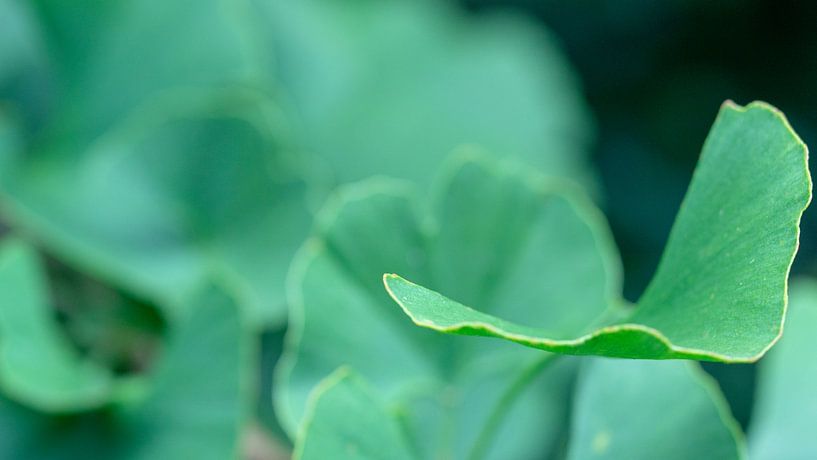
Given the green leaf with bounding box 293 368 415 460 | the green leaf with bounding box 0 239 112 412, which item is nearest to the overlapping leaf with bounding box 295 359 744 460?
the green leaf with bounding box 293 368 415 460

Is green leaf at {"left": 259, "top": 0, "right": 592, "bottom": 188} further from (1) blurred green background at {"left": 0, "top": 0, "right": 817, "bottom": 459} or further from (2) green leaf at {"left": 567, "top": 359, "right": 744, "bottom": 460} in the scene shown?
(2) green leaf at {"left": 567, "top": 359, "right": 744, "bottom": 460}

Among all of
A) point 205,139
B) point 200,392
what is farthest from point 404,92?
point 200,392

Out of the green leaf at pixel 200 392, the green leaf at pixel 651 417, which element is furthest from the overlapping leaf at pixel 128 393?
the green leaf at pixel 651 417

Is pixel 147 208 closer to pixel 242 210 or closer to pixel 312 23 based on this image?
pixel 242 210

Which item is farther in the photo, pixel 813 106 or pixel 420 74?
pixel 813 106

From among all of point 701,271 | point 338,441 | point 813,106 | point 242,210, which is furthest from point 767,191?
point 813,106

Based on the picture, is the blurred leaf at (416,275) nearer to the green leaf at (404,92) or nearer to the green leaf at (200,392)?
the green leaf at (200,392)
